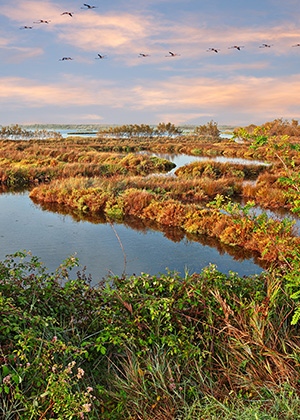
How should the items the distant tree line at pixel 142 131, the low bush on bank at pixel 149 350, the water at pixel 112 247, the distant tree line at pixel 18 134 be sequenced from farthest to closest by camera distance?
1. the distant tree line at pixel 142 131
2. the distant tree line at pixel 18 134
3. the water at pixel 112 247
4. the low bush on bank at pixel 149 350

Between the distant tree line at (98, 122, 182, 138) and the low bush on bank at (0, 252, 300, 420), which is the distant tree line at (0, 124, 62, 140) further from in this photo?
the low bush on bank at (0, 252, 300, 420)

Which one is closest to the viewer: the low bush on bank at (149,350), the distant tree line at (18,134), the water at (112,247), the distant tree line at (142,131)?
the low bush on bank at (149,350)

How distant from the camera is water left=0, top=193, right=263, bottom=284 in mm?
10773

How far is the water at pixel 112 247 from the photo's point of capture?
10773 mm

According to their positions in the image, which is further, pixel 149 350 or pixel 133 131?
pixel 133 131

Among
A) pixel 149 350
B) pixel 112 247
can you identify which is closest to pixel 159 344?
pixel 149 350

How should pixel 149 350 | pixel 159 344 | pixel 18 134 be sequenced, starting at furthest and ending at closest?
1. pixel 18 134
2. pixel 159 344
3. pixel 149 350

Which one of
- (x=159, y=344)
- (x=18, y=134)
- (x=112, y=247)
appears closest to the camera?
(x=159, y=344)

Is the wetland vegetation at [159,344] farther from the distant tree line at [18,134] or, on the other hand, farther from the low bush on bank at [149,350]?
the distant tree line at [18,134]

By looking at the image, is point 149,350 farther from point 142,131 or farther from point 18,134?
point 142,131

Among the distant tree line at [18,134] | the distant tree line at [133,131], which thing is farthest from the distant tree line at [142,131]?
the distant tree line at [18,134]

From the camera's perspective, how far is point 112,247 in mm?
12625

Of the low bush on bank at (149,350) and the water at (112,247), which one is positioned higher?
the low bush on bank at (149,350)

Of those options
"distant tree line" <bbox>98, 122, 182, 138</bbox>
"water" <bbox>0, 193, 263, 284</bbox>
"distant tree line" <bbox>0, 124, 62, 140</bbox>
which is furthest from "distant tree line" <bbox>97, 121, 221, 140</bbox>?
"water" <bbox>0, 193, 263, 284</bbox>
